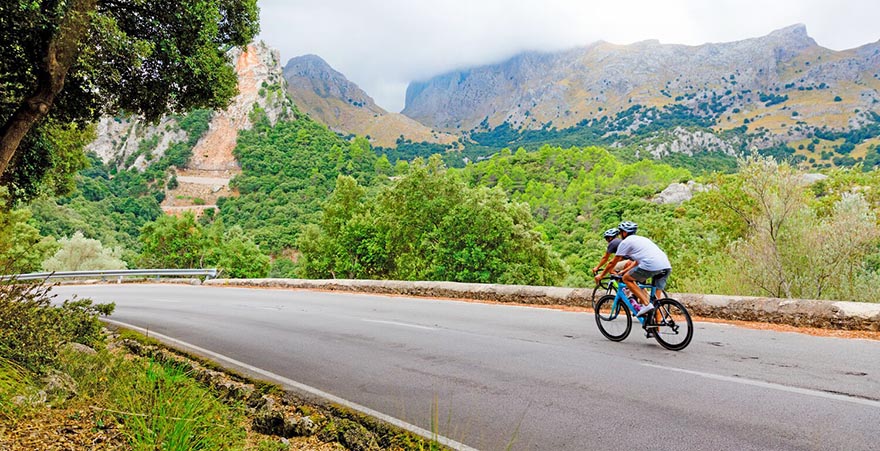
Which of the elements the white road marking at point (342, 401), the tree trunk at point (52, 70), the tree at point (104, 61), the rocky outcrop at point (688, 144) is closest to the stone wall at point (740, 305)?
the white road marking at point (342, 401)

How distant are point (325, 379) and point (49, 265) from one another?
4691cm

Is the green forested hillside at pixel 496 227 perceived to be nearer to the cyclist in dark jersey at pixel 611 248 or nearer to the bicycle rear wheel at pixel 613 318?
the cyclist in dark jersey at pixel 611 248

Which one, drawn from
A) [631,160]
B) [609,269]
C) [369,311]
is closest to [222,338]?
[369,311]

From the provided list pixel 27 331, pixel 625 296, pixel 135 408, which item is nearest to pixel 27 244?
pixel 27 331

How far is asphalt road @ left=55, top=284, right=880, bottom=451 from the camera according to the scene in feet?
12.0

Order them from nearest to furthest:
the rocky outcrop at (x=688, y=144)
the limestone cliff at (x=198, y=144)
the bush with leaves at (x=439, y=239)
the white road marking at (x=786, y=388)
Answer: the white road marking at (x=786, y=388) → the bush with leaves at (x=439, y=239) → the limestone cliff at (x=198, y=144) → the rocky outcrop at (x=688, y=144)

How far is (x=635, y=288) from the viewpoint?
673 centimetres

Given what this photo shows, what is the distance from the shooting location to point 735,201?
1789 cm

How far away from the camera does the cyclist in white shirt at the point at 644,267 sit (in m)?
6.59

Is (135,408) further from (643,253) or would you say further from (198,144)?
(198,144)

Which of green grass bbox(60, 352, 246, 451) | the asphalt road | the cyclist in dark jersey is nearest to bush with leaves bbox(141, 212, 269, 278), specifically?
the asphalt road

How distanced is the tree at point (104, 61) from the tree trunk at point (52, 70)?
0.01 m

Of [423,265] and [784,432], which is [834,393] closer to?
[784,432]

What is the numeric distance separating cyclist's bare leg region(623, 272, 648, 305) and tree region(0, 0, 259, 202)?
7821 mm
